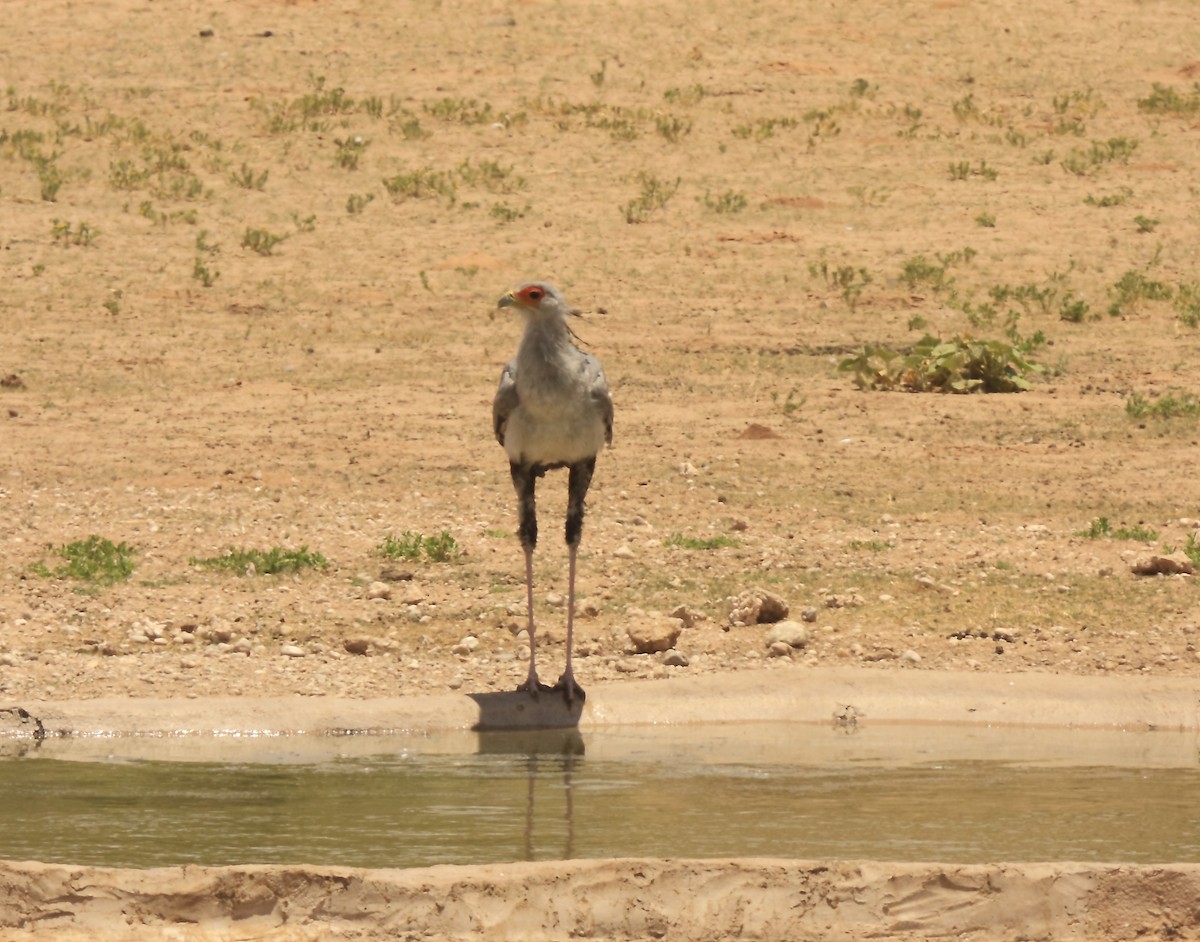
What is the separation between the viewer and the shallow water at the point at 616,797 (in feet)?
20.9

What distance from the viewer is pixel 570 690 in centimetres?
825

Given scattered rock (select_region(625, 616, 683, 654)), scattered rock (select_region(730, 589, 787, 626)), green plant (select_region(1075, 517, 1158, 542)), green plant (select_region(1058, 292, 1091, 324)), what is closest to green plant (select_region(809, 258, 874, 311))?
green plant (select_region(1058, 292, 1091, 324))

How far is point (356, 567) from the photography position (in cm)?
1064

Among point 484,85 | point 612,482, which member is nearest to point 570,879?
point 612,482

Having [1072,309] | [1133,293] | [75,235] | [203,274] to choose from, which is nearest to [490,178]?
[203,274]

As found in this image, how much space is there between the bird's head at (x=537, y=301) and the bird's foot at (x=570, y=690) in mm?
1396

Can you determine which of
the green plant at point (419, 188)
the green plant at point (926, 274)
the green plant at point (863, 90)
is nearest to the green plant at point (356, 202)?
the green plant at point (419, 188)

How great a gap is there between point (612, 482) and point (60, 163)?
10.5 metres

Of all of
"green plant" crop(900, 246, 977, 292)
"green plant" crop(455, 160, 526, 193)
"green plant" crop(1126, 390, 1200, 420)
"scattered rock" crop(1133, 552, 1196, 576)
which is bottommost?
"scattered rock" crop(1133, 552, 1196, 576)

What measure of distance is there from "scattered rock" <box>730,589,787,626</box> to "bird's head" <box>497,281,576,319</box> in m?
2.03

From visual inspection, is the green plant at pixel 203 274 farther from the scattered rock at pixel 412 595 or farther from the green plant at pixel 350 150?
the scattered rock at pixel 412 595

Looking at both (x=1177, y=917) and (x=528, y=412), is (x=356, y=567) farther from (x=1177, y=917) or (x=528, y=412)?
(x=1177, y=917)

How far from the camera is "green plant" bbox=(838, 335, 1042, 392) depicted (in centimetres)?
1549

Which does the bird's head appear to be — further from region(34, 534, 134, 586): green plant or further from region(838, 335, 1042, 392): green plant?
region(838, 335, 1042, 392): green plant
